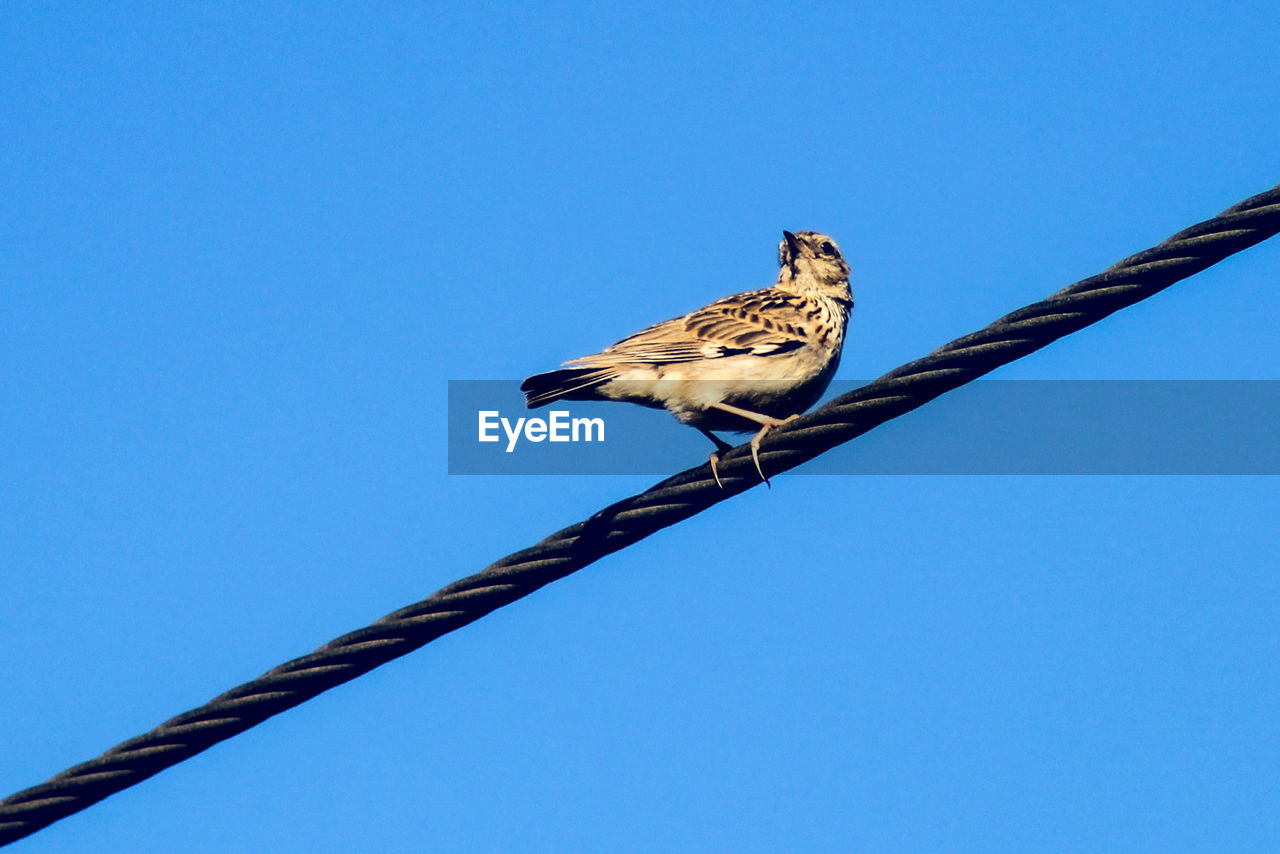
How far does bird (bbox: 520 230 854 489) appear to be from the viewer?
780 cm

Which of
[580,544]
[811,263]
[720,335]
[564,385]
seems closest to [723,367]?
[720,335]

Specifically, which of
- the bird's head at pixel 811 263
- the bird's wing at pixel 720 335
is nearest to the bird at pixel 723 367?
the bird's wing at pixel 720 335

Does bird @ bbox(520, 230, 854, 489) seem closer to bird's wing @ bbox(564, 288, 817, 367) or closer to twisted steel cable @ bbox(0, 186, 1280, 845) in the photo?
bird's wing @ bbox(564, 288, 817, 367)

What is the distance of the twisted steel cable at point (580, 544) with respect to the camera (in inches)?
204

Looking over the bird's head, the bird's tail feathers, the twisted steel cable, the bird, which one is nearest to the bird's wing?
the bird

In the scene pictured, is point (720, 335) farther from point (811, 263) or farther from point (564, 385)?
point (811, 263)

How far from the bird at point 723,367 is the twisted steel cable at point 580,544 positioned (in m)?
1.76

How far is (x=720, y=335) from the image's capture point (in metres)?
8.37

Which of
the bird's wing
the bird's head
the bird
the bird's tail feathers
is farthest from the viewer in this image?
the bird's head

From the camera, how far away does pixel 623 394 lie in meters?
7.90

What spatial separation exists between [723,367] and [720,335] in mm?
321

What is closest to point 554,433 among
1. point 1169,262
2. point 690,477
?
point 690,477

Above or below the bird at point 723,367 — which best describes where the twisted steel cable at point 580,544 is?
below

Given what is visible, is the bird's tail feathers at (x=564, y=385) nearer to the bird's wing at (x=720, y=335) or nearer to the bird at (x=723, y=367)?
the bird at (x=723, y=367)
